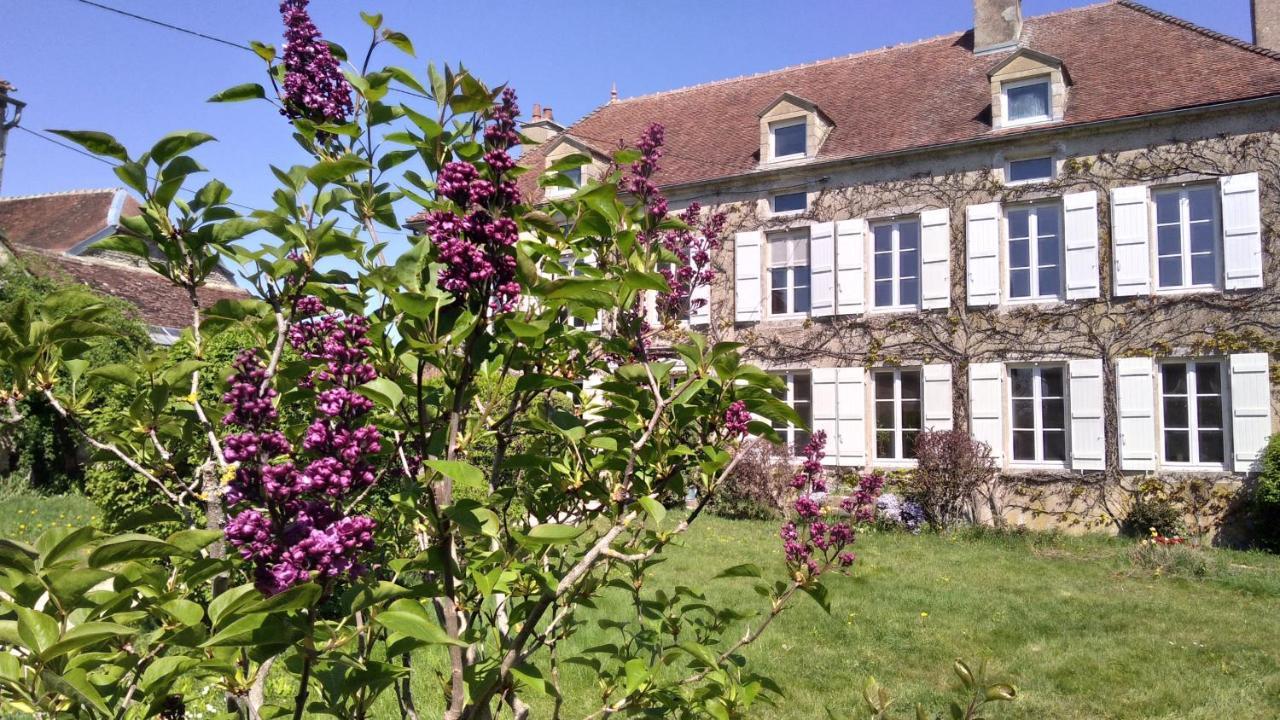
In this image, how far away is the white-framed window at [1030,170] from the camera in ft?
42.3

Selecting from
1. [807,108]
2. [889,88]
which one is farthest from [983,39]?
[807,108]

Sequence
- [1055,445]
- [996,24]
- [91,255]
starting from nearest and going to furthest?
[1055,445] → [996,24] → [91,255]

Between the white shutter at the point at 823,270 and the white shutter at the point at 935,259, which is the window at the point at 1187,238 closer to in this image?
the white shutter at the point at 935,259

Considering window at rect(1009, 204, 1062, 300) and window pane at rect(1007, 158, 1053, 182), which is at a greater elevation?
window pane at rect(1007, 158, 1053, 182)

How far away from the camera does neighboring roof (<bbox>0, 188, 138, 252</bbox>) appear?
835 inches

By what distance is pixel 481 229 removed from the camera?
55.6 inches

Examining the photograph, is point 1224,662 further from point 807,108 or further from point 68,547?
point 807,108

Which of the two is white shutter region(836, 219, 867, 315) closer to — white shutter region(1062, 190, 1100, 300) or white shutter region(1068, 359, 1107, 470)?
white shutter region(1062, 190, 1100, 300)

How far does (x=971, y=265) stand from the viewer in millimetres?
13188

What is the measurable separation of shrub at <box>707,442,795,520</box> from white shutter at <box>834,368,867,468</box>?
0.98 meters

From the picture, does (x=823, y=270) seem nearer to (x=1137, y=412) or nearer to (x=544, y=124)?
(x=1137, y=412)

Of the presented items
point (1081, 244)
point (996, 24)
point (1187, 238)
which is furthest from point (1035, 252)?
point (996, 24)

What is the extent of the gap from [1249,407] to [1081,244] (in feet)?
10.5

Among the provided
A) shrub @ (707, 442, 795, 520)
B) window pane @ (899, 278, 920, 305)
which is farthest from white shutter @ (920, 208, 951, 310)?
shrub @ (707, 442, 795, 520)
